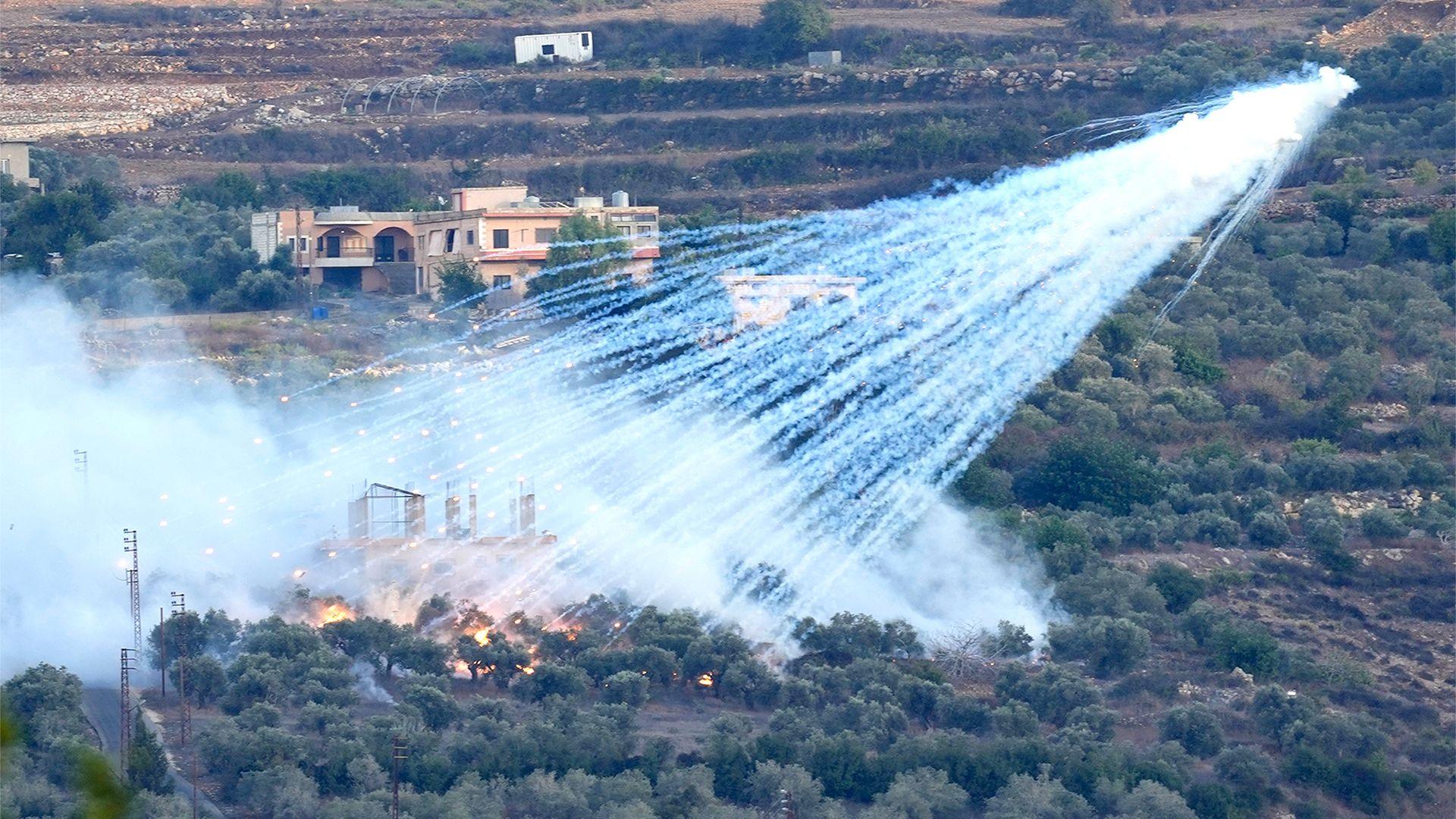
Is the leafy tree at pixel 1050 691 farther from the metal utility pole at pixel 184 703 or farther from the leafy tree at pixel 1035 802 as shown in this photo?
the metal utility pole at pixel 184 703

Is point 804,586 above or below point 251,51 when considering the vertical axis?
below

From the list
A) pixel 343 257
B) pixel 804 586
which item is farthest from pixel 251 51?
pixel 804 586

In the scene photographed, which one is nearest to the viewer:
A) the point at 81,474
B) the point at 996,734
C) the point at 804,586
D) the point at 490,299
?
the point at 996,734

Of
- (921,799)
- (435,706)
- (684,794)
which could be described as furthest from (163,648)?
(921,799)

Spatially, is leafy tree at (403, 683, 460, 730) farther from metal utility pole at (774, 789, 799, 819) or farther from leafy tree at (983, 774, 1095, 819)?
leafy tree at (983, 774, 1095, 819)

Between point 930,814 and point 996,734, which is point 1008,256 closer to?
point 996,734

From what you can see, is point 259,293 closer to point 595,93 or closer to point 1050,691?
A: point 595,93

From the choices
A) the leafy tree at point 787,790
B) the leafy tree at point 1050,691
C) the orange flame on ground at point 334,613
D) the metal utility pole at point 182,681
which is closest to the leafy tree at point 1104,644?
the leafy tree at point 1050,691
